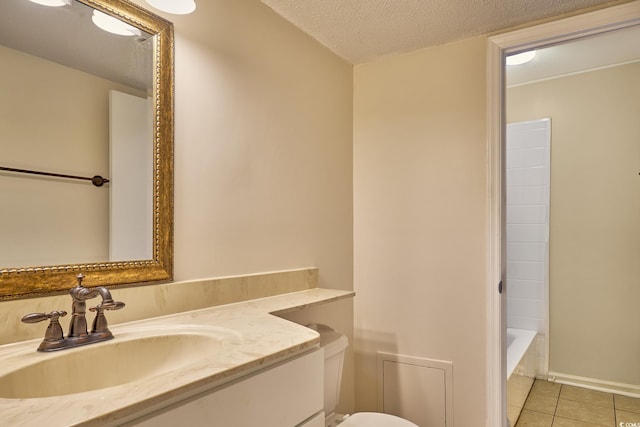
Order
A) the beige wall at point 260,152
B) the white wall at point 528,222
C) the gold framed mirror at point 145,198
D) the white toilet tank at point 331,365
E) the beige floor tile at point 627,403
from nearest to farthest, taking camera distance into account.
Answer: the gold framed mirror at point 145,198 → the beige wall at point 260,152 → the white toilet tank at point 331,365 → the beige floor tile at point 627,403 → the white wall at point 528,222

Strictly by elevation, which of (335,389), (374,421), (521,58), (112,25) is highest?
(521,58)

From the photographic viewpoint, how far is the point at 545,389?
286 cm

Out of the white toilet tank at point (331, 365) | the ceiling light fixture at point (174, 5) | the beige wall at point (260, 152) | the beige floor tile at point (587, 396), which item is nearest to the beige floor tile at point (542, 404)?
the beige floor tile at point (587, 396)

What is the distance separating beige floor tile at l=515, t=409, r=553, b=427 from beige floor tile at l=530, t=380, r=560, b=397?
0.30m

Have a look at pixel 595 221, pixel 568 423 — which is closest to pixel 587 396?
pixel 568 423

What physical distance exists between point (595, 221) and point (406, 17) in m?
2.22

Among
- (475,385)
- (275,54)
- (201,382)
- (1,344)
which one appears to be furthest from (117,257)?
(475,385)

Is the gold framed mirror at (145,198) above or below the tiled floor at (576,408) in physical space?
above

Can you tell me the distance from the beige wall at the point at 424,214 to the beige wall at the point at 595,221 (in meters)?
1.56

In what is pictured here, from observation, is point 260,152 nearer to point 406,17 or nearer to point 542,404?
point 406,17

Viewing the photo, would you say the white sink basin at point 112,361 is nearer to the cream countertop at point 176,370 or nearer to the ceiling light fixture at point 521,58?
the cream countertop at point 176,370

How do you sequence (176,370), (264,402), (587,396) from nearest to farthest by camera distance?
(176,370) → (264,402) → (587,396)

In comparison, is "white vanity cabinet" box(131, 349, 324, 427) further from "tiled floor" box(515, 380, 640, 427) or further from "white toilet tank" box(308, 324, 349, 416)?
"tiled floor" box(515, 380, 640, 427)

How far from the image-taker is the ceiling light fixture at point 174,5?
1.17 metres
